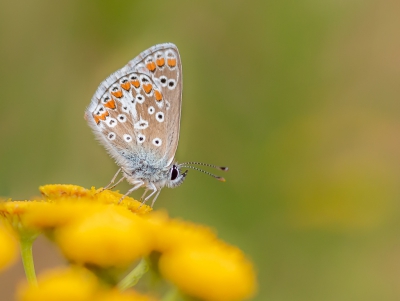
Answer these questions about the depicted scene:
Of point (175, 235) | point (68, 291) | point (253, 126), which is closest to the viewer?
point (68, 291)

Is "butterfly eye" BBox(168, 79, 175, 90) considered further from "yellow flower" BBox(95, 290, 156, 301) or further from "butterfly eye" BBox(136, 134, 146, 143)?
"yellow flower" BBox(95, 290, 156, 301)

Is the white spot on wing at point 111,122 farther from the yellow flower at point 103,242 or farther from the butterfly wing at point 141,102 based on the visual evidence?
the yellow flower at point 103,242

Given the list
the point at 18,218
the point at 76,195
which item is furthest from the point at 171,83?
the point at 18,218

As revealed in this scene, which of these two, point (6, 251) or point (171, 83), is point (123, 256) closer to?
point (6, 251)

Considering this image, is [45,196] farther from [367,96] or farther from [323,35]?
[367,96]

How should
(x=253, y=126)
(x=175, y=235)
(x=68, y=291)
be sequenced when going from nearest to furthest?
(x=68, y=291) < (x=175, y=235) < (x=253, y=126)
